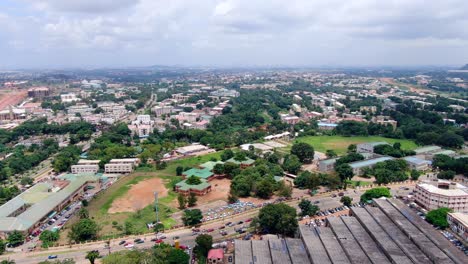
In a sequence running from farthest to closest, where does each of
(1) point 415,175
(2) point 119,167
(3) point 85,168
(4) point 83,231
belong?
(3) point 85,168
(2) point 119,167
(1) point 415,175
(4) point 83,231

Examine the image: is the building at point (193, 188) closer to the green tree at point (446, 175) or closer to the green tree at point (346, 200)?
the green tree at point (346, 200)

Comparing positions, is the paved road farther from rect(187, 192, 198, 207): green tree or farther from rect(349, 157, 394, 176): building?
rect(349, 157, 394, 176): building

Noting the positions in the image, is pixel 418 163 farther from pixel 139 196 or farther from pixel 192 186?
pixel 139 196

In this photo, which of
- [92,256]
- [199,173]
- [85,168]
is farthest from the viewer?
[85,168]

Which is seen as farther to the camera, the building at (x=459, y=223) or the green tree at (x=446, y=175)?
the green tree at (x=446, y=175)

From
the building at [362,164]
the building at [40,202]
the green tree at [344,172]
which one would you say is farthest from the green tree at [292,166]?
the building at [40,202]

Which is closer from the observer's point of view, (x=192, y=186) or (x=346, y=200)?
(x=346, y=200)

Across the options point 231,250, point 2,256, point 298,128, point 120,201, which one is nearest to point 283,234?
point 231,250

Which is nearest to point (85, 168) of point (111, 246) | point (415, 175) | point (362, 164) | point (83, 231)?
point (83, 231)
